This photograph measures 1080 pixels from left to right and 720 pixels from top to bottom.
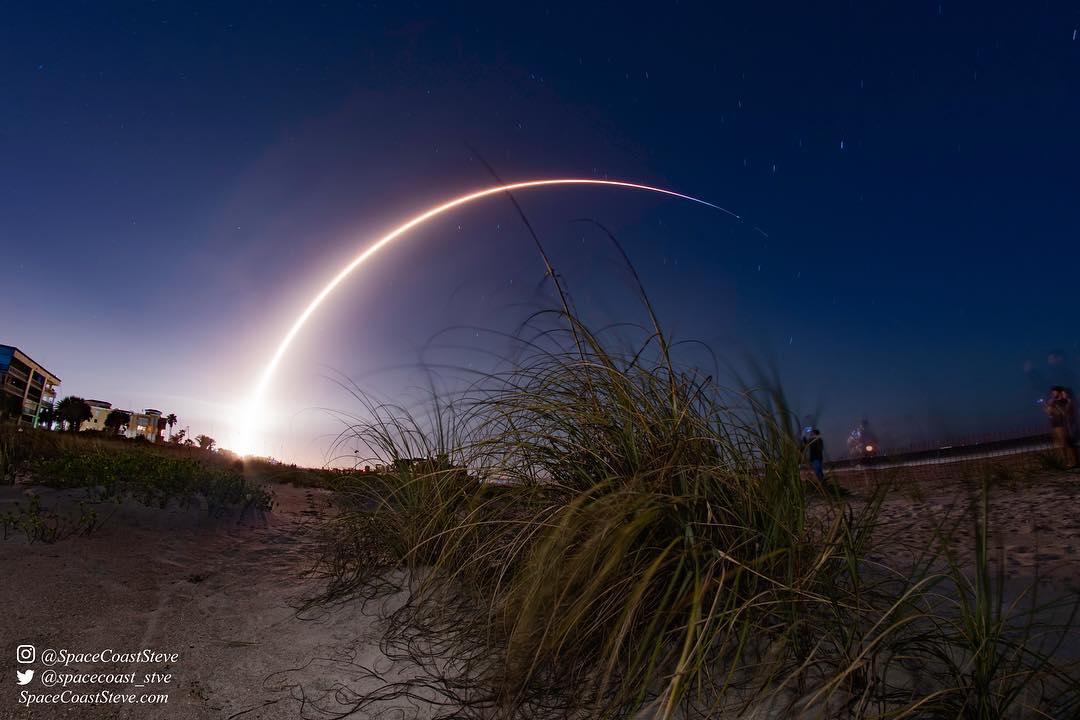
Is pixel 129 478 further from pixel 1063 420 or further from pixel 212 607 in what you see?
pixel 1063 420

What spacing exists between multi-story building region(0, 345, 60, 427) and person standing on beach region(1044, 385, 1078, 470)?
81978 millimetres

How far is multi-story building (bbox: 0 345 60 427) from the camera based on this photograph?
224ft

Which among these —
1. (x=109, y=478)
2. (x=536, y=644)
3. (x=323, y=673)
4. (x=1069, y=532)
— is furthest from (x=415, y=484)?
(x=1069, y=532)

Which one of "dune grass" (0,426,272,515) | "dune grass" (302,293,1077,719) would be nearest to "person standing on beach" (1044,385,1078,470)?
"dune grass" (302,293,1077,719)

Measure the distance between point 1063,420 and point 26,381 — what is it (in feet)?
352

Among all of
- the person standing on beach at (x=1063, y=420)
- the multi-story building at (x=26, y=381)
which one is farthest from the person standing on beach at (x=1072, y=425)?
the multi-story building at (x=26, y=381)

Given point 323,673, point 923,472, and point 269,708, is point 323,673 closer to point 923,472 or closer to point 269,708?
point 269,708

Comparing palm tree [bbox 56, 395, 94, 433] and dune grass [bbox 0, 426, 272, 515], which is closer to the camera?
dune grass [bbox 0, 426, 272, 515]

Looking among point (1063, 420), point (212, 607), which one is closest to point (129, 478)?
point (212, 607)

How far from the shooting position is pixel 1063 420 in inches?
381

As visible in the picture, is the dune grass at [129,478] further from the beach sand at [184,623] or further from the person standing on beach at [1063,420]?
the person standing on beach at [1063,420]

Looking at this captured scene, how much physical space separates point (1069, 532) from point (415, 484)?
5.56 m

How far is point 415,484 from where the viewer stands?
170 inches

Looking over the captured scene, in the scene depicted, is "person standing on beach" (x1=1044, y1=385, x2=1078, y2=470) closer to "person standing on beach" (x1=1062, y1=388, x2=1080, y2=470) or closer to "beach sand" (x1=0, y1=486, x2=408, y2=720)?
"person standing on beach" (x1=1062, y1=388, x2=1080, y2=470)
